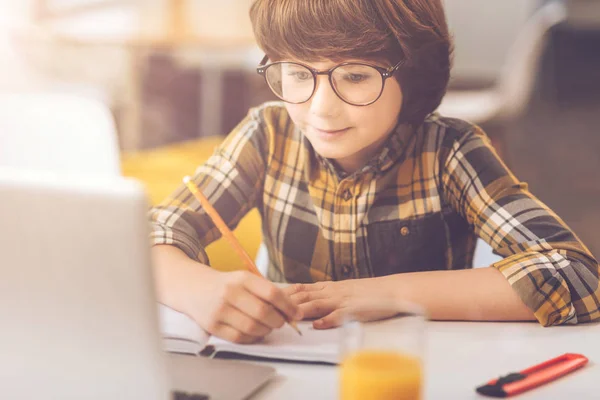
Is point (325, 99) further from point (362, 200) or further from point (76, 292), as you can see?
point (76, 292)

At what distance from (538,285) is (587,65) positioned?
226 inches

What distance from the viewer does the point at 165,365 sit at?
2.08 ft

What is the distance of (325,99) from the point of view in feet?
3.42

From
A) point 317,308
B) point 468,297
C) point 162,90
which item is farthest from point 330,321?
point 162,90

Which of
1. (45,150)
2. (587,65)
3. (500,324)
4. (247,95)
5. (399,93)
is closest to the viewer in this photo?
(500,324)

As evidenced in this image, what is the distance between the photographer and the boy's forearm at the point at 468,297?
962 millimetres

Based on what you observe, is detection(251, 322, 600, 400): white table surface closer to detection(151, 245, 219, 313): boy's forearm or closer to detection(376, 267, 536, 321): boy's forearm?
detection(376, 267, 536, 321): boy's forearm

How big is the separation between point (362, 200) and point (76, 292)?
1.99 feet

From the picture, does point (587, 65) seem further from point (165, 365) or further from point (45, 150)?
point (165, 365)

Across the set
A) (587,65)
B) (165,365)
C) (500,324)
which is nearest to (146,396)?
(165,365)

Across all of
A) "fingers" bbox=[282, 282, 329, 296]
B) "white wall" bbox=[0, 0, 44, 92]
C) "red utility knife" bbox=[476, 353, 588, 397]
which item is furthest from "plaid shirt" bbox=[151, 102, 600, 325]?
"white wall" bbox=[0, 0, 44, 92]

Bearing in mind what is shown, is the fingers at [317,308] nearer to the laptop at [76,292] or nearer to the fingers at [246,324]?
the fingers at [246,324]

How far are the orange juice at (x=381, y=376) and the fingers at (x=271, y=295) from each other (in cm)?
21

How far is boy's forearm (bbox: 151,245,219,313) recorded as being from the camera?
963 mm
